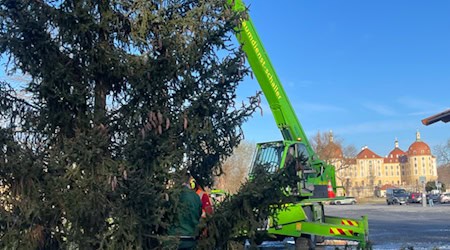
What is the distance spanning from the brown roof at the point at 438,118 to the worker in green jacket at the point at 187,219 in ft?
23.0

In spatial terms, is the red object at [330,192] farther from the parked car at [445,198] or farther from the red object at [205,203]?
the parked car at [445,198]

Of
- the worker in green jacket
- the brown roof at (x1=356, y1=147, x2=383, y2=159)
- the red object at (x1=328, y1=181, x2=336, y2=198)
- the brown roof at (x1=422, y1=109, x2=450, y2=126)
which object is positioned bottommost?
the worker in green jacket

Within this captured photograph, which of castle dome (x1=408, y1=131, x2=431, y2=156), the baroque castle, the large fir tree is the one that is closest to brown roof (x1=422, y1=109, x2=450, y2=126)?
the large fir tree

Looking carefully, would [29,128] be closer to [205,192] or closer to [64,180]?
[64,180]

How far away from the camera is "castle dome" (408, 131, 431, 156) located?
158 m

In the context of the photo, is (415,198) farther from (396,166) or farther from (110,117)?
(396,166)

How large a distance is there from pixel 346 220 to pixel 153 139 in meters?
9.39

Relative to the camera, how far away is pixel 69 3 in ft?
16.2

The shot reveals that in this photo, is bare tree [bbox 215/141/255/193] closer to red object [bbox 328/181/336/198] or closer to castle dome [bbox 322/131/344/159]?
red object [bbox 328/181/336/198]

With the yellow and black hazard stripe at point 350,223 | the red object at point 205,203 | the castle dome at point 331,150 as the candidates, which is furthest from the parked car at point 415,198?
the red object at point 205,203

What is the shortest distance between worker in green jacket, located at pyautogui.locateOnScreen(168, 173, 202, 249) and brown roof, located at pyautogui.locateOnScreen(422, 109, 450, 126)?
702cm

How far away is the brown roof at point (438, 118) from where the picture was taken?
1041 cm

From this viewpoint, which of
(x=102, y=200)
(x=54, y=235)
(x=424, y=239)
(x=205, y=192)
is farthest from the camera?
(x=424, y=239)

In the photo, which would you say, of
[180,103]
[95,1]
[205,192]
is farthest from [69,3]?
[205,192]
